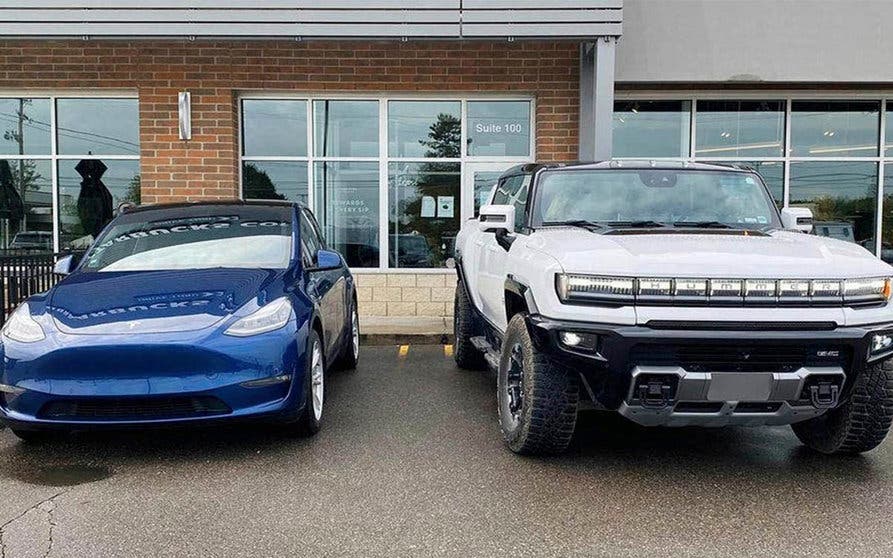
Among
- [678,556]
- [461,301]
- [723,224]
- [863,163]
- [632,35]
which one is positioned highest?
[632,35]

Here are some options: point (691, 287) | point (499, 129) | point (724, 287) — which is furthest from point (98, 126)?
point (724, 287)

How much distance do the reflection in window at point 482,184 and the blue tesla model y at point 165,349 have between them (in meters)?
5.74

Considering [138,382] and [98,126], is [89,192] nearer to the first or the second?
[98,126]

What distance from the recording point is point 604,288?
380 cm

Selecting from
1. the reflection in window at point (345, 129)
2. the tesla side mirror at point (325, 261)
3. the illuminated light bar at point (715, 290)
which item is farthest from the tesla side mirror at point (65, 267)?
the reflection in window at point (345, 129)

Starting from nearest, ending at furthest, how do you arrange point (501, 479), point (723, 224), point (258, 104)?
point (501, 479) < point (723, 224) < point (258, 104)

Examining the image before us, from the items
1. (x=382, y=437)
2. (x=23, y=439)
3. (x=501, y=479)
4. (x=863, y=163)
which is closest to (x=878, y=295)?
(x=501, y=479)

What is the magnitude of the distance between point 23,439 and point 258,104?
271 inches

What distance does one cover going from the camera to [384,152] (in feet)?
35.1

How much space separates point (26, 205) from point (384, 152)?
17.7ft

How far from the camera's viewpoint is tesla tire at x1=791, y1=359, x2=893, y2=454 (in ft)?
13.4

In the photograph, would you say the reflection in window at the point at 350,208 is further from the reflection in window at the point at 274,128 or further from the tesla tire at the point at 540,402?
the tesla tire at the point at 540,402

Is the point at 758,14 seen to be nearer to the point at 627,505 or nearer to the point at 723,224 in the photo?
the point at 723,224

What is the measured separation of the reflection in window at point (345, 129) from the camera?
35.0ft
